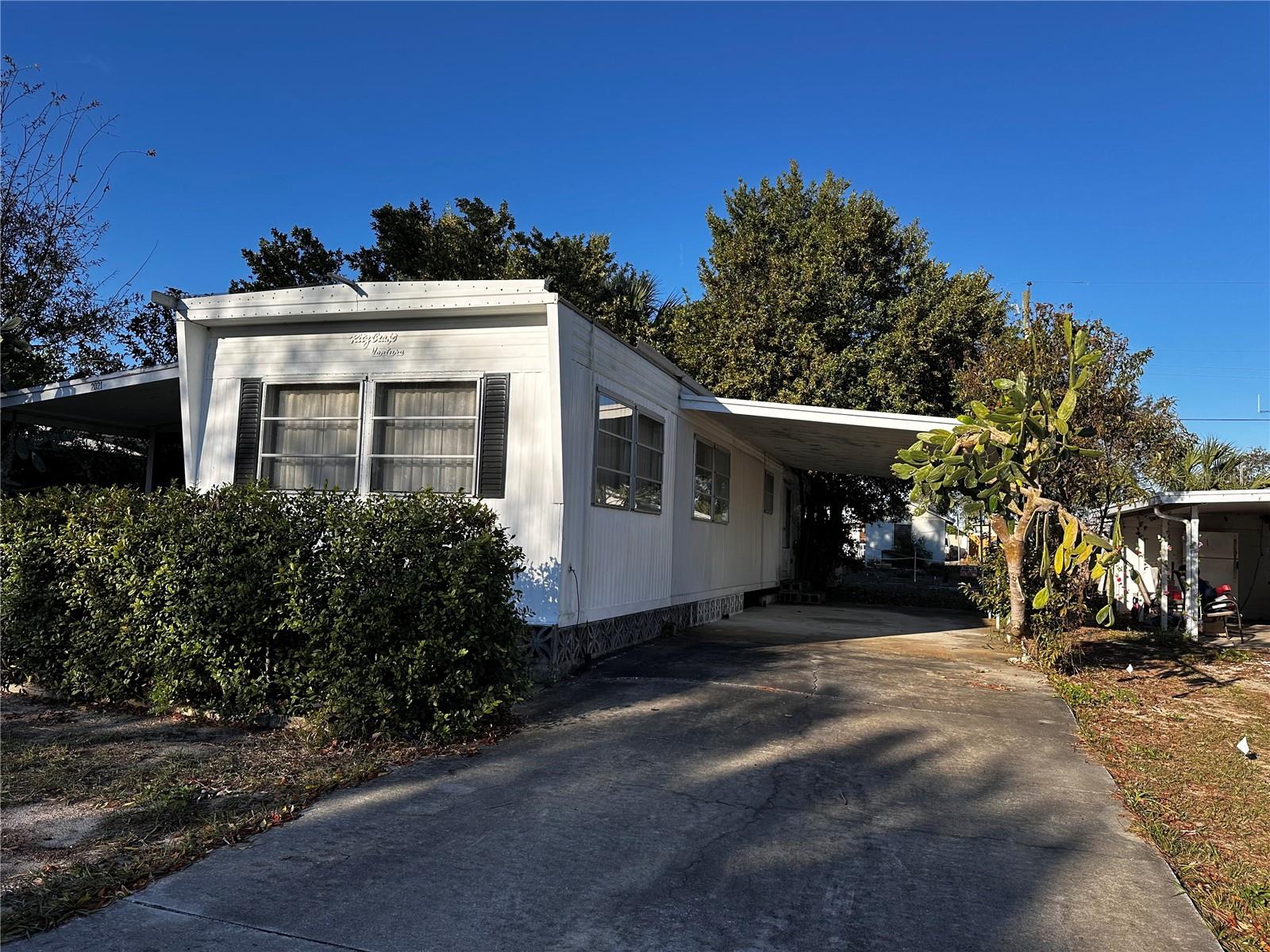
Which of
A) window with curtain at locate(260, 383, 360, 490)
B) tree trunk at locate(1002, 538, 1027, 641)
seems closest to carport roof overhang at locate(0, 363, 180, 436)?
window with curtain at locate(260, 383, 360, 490)

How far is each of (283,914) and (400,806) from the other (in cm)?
115

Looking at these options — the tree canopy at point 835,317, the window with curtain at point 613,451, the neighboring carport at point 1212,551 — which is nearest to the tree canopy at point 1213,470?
the neighboring carport at point 1212,551

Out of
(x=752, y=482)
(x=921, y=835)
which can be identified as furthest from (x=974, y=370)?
(x=921, y=835)

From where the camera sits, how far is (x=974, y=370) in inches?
470

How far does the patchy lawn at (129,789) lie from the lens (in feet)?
10.7

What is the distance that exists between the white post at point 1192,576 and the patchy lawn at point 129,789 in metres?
10.6

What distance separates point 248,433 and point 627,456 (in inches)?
141

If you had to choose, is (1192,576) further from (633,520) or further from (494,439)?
(494,439)

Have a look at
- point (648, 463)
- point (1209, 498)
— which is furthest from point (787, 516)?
point (648, 463)

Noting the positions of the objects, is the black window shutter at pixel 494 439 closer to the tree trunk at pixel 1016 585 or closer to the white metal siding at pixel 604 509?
the white metal siding at pixel 604 509

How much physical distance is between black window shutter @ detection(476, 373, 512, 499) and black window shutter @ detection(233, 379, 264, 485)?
232 cm

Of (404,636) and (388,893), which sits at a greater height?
(404,636)

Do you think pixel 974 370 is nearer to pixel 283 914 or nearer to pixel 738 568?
pixel 738 568

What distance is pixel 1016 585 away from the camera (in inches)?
352
